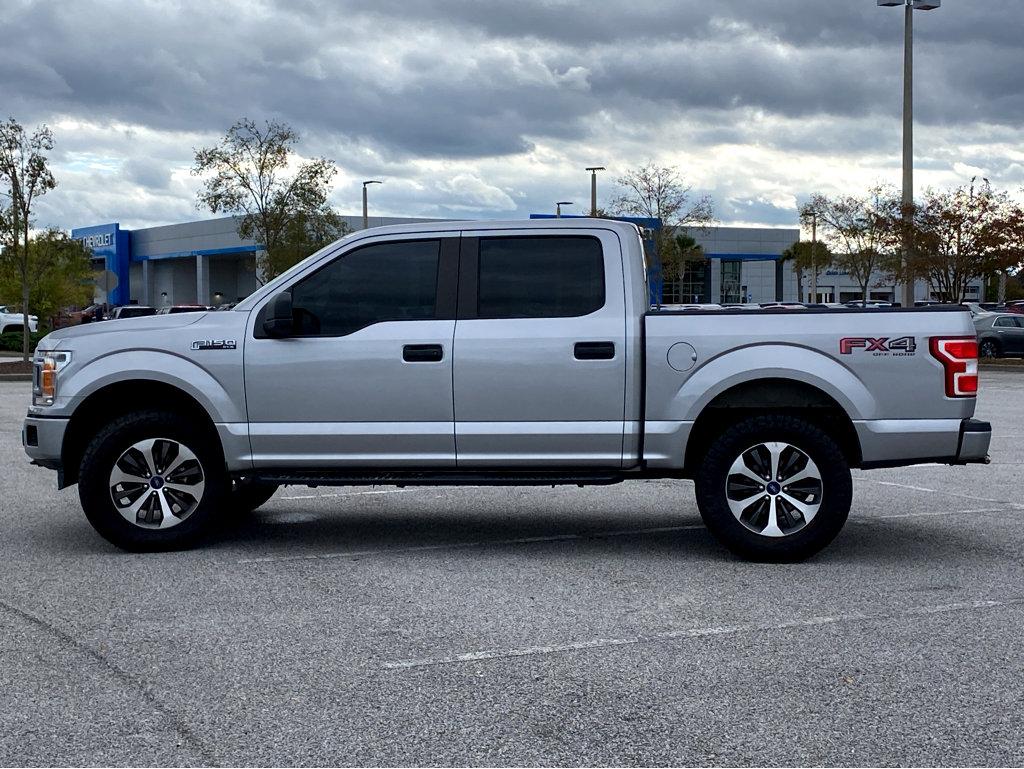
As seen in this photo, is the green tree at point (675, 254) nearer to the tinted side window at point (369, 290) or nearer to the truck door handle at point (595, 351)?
the tinted side window at point (369, 290)

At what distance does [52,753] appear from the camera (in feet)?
14.1

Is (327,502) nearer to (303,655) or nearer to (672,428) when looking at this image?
(672,428)

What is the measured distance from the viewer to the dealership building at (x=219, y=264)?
80.6 metres

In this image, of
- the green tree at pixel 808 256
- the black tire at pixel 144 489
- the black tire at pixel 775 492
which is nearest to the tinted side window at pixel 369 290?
the black tire at pixel 144 489

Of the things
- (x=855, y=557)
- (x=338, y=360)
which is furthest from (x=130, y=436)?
(x=855, y=557)

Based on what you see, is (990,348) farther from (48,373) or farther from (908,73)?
(48,373)

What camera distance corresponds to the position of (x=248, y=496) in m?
9.60

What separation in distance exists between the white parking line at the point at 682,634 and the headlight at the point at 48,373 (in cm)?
382

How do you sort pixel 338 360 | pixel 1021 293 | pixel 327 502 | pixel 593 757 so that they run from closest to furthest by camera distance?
pixel 593 757
pixel 338 360
pixel 327 502
pixel 1021 293

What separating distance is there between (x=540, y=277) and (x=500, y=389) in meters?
0.77

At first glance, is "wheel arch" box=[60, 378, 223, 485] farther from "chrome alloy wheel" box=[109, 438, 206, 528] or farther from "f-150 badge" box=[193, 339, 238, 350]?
"f-150 badge" box=[193, 339, 238, 350]

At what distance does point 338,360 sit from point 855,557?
11.2ft

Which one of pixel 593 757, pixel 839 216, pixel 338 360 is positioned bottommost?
pixel 593 757

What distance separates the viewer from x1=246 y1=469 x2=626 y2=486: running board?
781 cm
